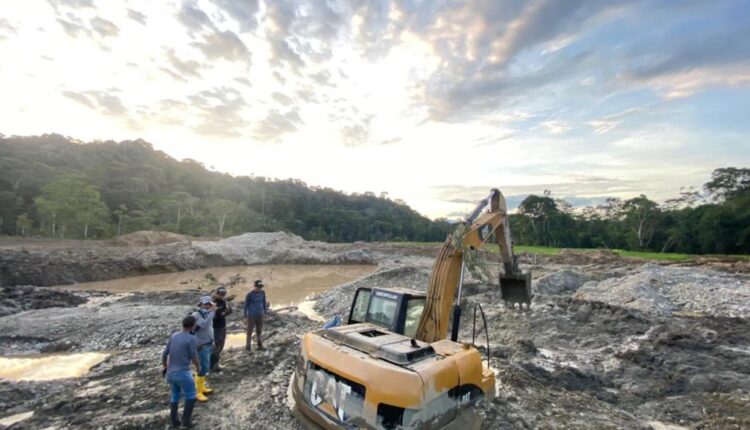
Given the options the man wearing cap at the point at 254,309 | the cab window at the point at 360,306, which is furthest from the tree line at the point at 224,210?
the cab window at the point at 360,306

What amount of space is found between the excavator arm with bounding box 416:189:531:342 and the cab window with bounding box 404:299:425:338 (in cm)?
7

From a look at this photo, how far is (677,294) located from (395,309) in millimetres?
13329

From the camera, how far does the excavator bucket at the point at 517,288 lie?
7480mm

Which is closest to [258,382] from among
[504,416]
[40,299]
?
[504,416]

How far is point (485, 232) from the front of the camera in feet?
21.9

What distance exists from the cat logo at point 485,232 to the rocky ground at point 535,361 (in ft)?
8.37

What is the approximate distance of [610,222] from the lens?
57.0 meters

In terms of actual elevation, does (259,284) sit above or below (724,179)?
below

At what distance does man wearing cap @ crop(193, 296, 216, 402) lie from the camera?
5.97 metres

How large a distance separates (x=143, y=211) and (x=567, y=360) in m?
58.8

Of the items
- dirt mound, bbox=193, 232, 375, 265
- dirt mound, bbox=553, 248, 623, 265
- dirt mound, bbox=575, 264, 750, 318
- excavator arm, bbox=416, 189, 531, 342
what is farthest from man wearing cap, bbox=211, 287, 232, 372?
dirt mound, bbox=553, 248, 623, 265

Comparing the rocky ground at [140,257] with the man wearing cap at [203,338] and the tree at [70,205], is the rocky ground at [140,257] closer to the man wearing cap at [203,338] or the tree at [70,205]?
the tree at [70,205]

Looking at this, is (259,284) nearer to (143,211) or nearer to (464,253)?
(464,253)

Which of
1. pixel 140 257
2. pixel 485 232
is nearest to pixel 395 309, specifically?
pixel 485 232
